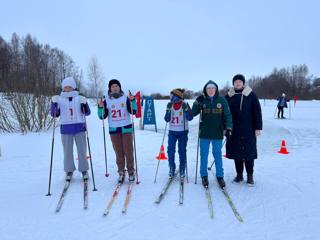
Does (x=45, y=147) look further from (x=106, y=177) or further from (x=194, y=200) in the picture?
(x=194, y=200)

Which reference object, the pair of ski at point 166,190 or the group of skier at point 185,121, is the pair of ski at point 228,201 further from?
the pair of ski at point 166,190

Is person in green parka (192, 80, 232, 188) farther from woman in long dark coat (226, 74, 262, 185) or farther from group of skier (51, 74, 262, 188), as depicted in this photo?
Result: woman in long dark coat (226, 74, 262, 185)

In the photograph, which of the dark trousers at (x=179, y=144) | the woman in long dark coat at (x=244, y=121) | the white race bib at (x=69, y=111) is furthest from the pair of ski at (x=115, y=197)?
the woman in long dark coat at (x=244, y=121)

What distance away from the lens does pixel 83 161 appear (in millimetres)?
4973

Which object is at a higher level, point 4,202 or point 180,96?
point 180,96

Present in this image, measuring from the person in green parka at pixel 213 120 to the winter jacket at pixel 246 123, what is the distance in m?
0.24

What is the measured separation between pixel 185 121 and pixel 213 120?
0.59 m

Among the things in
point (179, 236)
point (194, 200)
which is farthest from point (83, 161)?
point (179, 236)

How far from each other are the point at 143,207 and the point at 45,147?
5190 mm

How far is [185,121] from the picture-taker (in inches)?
198

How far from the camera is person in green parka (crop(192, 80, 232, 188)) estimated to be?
15.2 ft

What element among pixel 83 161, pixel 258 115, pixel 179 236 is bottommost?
pixel 179 236

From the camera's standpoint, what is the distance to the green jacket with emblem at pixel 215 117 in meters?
4.62

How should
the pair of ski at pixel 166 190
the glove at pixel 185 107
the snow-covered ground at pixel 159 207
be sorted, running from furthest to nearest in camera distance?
the glove at pixel 185 107
the pair of ski at pixel 166 190
the snow-covered ground at pixel 159 207
